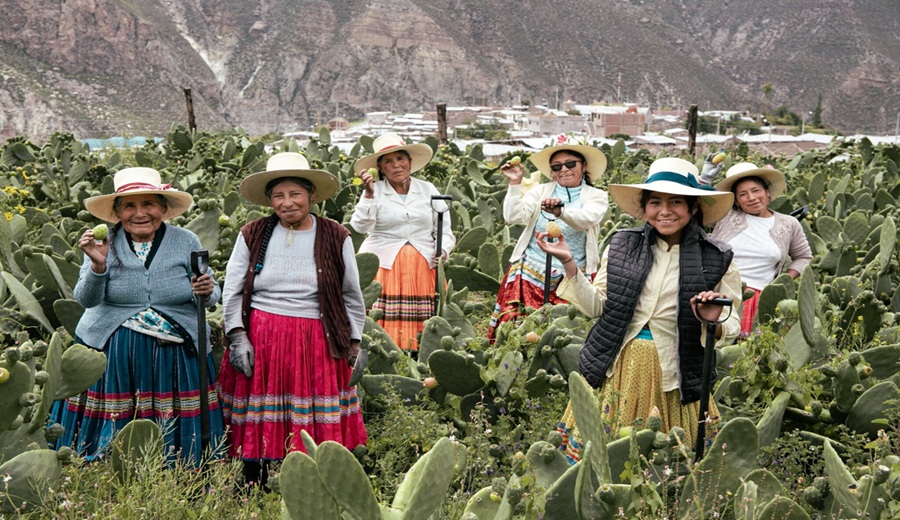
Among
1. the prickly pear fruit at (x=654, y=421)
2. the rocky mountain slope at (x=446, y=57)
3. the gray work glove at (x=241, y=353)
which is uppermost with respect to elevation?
the rocky mountain slope at (x=446, y=57)

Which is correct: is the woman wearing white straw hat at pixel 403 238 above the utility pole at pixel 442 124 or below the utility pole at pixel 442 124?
below

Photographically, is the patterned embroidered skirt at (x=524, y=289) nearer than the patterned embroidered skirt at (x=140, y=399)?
No

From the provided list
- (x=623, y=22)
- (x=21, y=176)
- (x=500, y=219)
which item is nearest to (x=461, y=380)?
(x=500, y=219)

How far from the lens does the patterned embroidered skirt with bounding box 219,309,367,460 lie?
11.2 ft

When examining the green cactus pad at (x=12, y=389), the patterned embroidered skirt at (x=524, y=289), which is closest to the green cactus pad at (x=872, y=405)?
the patterned embroidered skirt at (x=524, y=289)

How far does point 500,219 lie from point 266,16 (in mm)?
71069

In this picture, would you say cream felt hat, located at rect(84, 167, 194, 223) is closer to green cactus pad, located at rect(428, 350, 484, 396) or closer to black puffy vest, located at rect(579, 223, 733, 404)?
green cactus pad, located at rect(428, 350, 484, 396)

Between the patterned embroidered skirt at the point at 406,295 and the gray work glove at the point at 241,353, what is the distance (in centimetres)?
173

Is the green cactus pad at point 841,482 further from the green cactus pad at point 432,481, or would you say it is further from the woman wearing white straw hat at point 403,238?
the woman wearing white straw hat at point 403,238

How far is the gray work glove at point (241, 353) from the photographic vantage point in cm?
337

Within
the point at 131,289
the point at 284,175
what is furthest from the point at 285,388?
the point at 284,175

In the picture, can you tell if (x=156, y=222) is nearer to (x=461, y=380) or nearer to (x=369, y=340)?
(x=369, y=340)

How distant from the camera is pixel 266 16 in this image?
75500mm

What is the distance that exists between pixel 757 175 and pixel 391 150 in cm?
180
